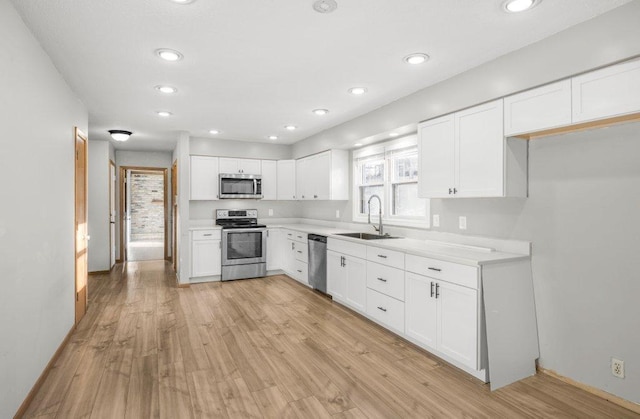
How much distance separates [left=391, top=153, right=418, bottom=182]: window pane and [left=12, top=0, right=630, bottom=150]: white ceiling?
77 cm

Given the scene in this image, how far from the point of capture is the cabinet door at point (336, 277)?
4.34 m

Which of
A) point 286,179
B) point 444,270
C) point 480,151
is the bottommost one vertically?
point 444,270

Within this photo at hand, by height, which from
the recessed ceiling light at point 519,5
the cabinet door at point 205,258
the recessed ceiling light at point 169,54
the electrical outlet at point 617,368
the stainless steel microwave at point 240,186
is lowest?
the electrical outlet at point 617,368

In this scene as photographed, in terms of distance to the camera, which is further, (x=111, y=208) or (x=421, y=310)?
(x=111, y=208)

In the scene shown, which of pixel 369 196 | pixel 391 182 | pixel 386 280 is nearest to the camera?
pixel 386 280

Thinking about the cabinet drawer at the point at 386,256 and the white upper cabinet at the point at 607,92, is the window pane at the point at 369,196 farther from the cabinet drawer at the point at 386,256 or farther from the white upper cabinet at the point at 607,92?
the white upper cabinet at the point at 607,92

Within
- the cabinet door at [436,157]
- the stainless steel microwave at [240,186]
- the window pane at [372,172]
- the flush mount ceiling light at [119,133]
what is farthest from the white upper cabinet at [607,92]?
the flush mount ceiling light at [119,133]

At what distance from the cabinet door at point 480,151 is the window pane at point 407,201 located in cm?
103

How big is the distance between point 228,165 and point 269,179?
807 mm

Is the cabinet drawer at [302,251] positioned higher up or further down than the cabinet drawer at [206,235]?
further down

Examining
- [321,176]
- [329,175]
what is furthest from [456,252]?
[321,176]

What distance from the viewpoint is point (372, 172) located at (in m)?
4.94

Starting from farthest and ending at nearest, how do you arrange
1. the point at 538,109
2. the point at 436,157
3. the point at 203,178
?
the point at 203,178 → the point at 436,157 → the point at 538,109

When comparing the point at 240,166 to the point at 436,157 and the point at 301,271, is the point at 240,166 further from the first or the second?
the point at 436,157
